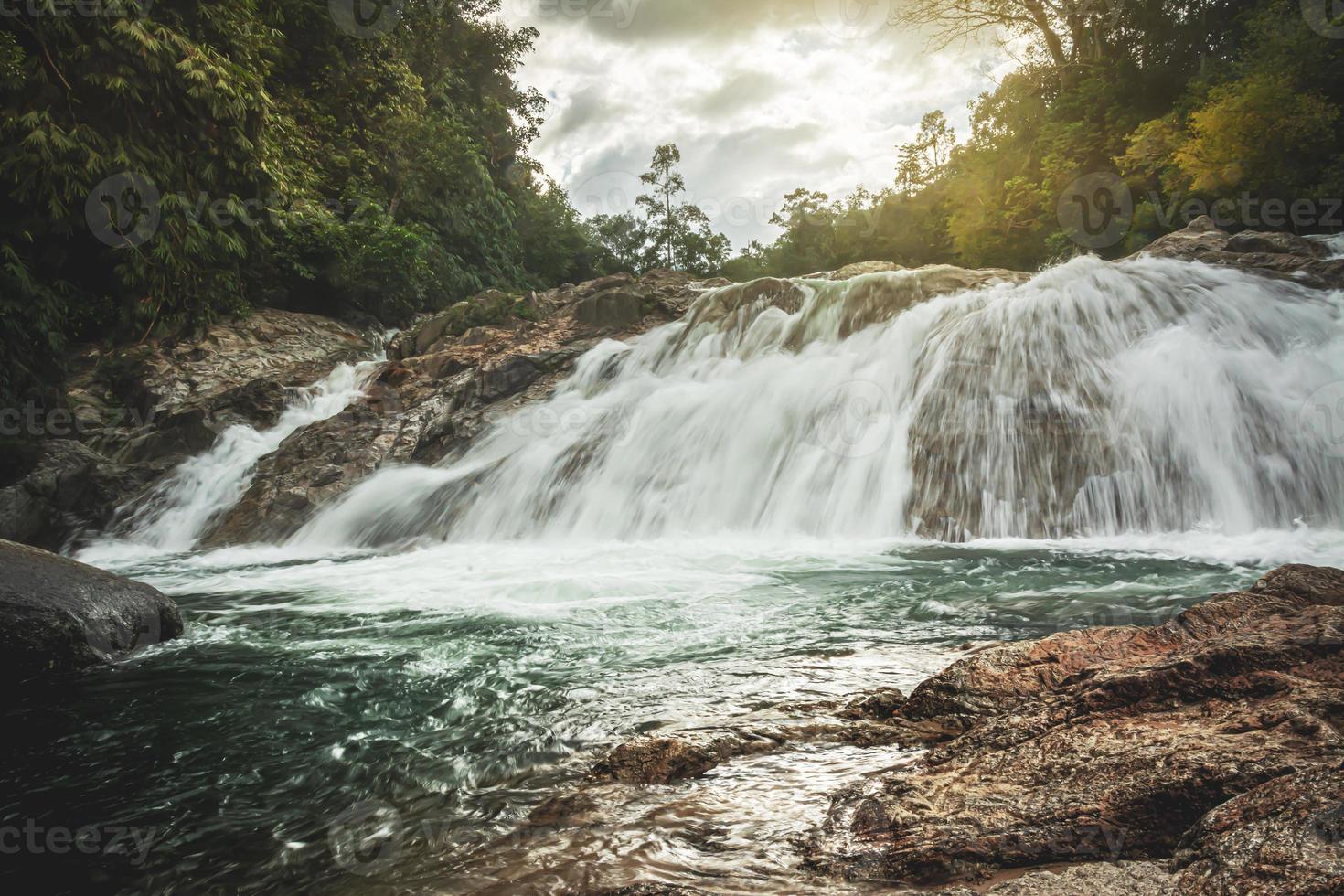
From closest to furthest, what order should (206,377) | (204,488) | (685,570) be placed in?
(685,570) → (204,488) → (206,377)

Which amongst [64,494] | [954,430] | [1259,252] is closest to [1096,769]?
A: [954,430]

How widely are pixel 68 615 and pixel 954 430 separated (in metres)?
8.11

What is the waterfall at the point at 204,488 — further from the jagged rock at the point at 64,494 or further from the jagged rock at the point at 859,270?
the jagged rock at the point at 859,270

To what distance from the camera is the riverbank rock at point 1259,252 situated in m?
8.84

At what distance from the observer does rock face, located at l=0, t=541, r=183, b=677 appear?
4086mm

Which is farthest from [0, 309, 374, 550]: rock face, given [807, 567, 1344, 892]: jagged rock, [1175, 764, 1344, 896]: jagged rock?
[1175, 764, 1344, 896]: jagged rock

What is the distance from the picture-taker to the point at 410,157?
22469 mm

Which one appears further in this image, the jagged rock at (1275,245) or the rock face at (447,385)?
the rock face at (447,385)

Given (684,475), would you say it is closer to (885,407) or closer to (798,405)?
(798,405)

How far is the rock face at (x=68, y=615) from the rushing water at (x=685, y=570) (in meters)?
0.24

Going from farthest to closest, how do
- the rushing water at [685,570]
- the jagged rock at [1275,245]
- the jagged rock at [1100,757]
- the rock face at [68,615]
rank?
the jagged rock at [1275,245]
the rock face at [68,615]
the rushing water at [685,570]
the jagged rock at [1100,757]

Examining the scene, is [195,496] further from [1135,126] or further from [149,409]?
[1135,126]

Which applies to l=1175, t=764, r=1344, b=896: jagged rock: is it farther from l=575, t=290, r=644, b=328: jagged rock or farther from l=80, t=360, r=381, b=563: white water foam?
l=575, t=290, r=644, b=328: jagged rock

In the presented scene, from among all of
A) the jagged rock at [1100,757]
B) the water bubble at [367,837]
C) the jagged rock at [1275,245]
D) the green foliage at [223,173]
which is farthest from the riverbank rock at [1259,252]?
the green foliage at [223,173]
